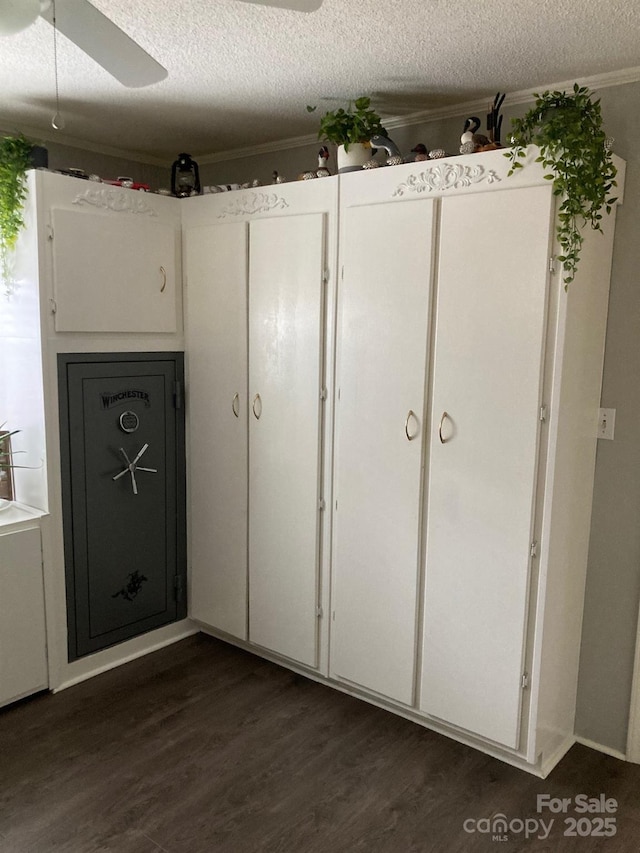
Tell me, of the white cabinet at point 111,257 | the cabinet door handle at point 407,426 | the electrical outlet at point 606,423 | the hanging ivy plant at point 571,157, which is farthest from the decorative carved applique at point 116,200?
the electrical outlet at point 606,423

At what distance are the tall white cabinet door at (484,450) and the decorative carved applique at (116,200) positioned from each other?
1338 mm

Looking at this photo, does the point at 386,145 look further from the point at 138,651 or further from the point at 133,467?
the point at 138,651

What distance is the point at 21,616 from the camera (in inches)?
106

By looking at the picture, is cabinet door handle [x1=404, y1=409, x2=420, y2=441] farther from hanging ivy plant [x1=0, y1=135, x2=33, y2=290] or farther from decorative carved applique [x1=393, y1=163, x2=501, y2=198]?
hanging ivy plant [x1=0, y1=135, x2=33, y2=290]

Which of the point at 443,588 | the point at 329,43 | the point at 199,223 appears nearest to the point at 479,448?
the point at 443,588

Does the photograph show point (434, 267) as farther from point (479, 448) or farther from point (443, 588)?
point (443, 588)

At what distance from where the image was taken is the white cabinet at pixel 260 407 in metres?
2.75

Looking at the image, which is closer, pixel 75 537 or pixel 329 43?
pixel 329 43

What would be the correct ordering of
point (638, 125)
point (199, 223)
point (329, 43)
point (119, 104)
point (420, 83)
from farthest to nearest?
1. point (199, 223)
2. point (119, 104)
3. point (420, 83)
4. point (638, 125)
5. point (329, 43)

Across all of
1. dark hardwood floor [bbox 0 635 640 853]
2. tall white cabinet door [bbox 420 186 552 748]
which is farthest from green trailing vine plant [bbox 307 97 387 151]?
A: dark hardwood floor [bbox 0 635 640 853]

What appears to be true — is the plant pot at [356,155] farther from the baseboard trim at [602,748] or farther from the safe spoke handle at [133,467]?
the baseboard trim at [602,748]

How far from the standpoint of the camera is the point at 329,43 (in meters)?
2.11

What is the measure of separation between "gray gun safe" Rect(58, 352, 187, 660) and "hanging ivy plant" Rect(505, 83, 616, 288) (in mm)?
1755

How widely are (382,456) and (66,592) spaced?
1.42m
